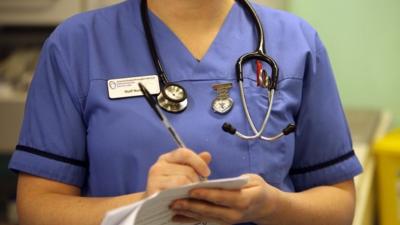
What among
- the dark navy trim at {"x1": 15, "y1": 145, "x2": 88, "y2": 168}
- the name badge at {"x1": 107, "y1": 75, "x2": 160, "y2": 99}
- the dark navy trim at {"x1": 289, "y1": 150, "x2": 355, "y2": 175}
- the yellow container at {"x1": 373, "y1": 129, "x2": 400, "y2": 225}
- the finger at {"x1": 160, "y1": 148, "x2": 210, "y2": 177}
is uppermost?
the name badge at {"x1": 107, "y1": 75, "x2": 160, "y2": 99}

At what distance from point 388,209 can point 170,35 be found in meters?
0.98

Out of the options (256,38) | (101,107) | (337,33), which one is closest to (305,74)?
(256,38)

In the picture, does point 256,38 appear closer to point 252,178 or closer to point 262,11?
A: point 262,11

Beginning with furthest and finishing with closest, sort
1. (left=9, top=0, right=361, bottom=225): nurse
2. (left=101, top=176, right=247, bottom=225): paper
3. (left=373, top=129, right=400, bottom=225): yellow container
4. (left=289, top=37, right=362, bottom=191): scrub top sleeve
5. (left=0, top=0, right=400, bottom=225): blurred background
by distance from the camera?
(left=0, top=0, right=400, bottom=225): blurred background, (left=373, top=129, right=400, bottom=225): yellow container, (left=289, top=37, right=362, bottom=191): scrub top sleeve, (left=9, top=0, right=361, bottom=225): nurse, (left=101, top=176, right=247, bottom=225): paper

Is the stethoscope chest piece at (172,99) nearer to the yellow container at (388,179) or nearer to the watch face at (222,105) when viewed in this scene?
the watch face at (222,105)

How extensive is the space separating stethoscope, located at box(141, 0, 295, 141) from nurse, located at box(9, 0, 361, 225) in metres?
0.01

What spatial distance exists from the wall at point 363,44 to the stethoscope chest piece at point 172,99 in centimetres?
107

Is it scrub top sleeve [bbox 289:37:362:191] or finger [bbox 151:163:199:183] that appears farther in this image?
scrub top sleeve [bbox 289:37:362:191]

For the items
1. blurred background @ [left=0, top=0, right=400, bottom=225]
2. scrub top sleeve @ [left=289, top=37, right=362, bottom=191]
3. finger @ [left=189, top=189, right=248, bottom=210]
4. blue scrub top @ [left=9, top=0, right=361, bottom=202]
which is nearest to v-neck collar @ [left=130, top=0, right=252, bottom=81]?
blue scrub top @ [left=9, top=0, right=361, bottom=202]

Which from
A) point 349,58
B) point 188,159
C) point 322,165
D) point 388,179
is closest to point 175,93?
point 188,159

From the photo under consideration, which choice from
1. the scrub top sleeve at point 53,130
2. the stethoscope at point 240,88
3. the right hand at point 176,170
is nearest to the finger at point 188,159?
the right hand at point 176,170

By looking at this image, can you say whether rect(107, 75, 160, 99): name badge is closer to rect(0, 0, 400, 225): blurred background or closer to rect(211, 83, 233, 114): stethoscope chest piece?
rect(211, 83, 233, 114): stethoscope chest piece

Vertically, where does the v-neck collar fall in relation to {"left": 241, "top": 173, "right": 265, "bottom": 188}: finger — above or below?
above

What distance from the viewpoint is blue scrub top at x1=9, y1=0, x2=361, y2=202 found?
2.79 feet
